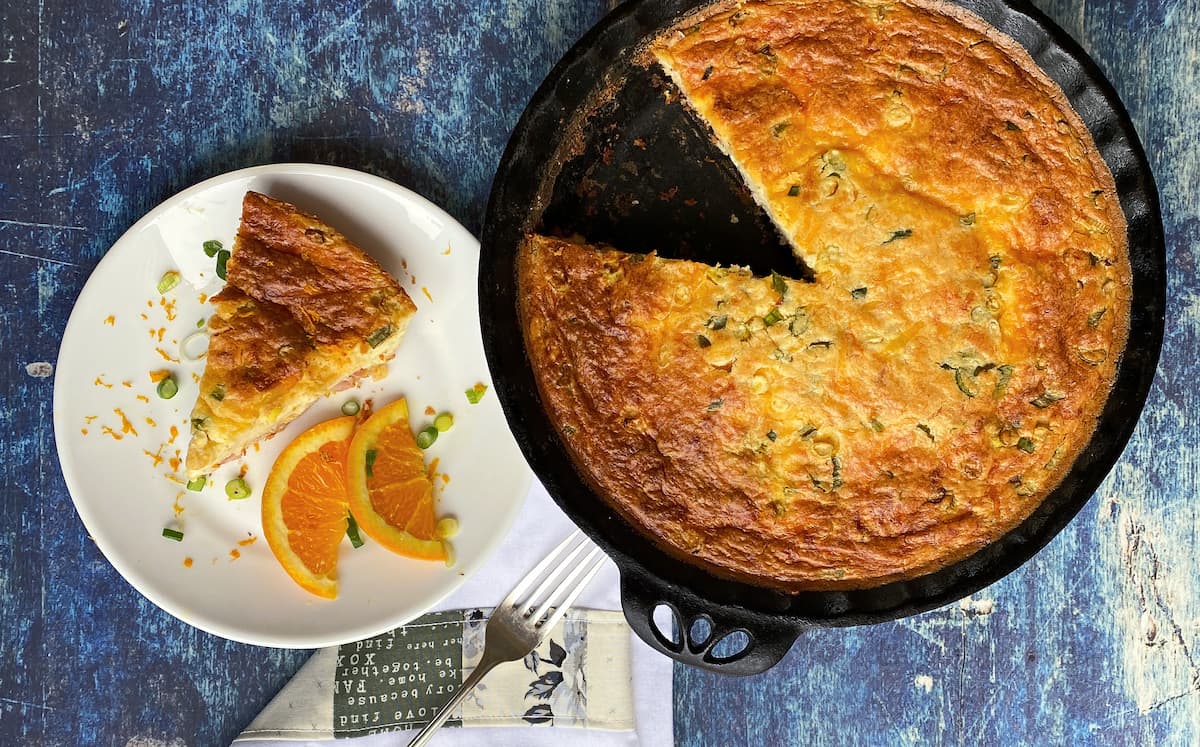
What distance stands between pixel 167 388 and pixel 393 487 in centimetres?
100

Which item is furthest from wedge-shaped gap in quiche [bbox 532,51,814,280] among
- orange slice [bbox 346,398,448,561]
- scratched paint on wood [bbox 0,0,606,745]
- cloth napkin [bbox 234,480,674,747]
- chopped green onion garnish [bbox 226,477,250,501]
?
chopped green onion garnish [bbox 226,477,250,501]

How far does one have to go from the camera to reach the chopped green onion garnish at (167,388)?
11.6 ft

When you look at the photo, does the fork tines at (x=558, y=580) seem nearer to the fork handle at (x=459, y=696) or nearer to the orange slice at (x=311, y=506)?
the fork handle at (x=459, y=696)

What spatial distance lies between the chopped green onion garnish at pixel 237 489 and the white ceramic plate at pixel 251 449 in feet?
0.10

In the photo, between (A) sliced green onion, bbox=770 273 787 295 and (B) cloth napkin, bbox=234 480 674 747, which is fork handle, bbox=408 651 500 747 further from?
(A) sliced green onion, bbox=770 273 787 295

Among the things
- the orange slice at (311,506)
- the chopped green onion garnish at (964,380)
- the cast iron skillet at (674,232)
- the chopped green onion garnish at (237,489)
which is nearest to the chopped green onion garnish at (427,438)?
the orange slice at (311,506)

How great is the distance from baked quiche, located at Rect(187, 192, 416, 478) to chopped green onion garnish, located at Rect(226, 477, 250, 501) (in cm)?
20

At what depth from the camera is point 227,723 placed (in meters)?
3.70

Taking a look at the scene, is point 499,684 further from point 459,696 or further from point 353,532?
point 353,532

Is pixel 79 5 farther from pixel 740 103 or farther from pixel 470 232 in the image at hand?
pixel 740 103

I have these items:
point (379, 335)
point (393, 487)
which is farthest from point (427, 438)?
point (379, 335)

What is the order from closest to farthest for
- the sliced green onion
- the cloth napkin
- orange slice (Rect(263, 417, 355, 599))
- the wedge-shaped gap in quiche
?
1. the sliced green onion
2. the wedge-shaped gap in quiche
3. orange slice (Rect(263, 417, 355, 599))
4. the cloth napkin

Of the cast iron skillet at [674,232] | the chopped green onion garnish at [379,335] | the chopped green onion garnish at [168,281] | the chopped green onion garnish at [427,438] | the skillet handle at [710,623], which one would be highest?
the cast iron skillet at [674,232]

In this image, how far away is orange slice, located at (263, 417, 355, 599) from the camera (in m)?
3.50
